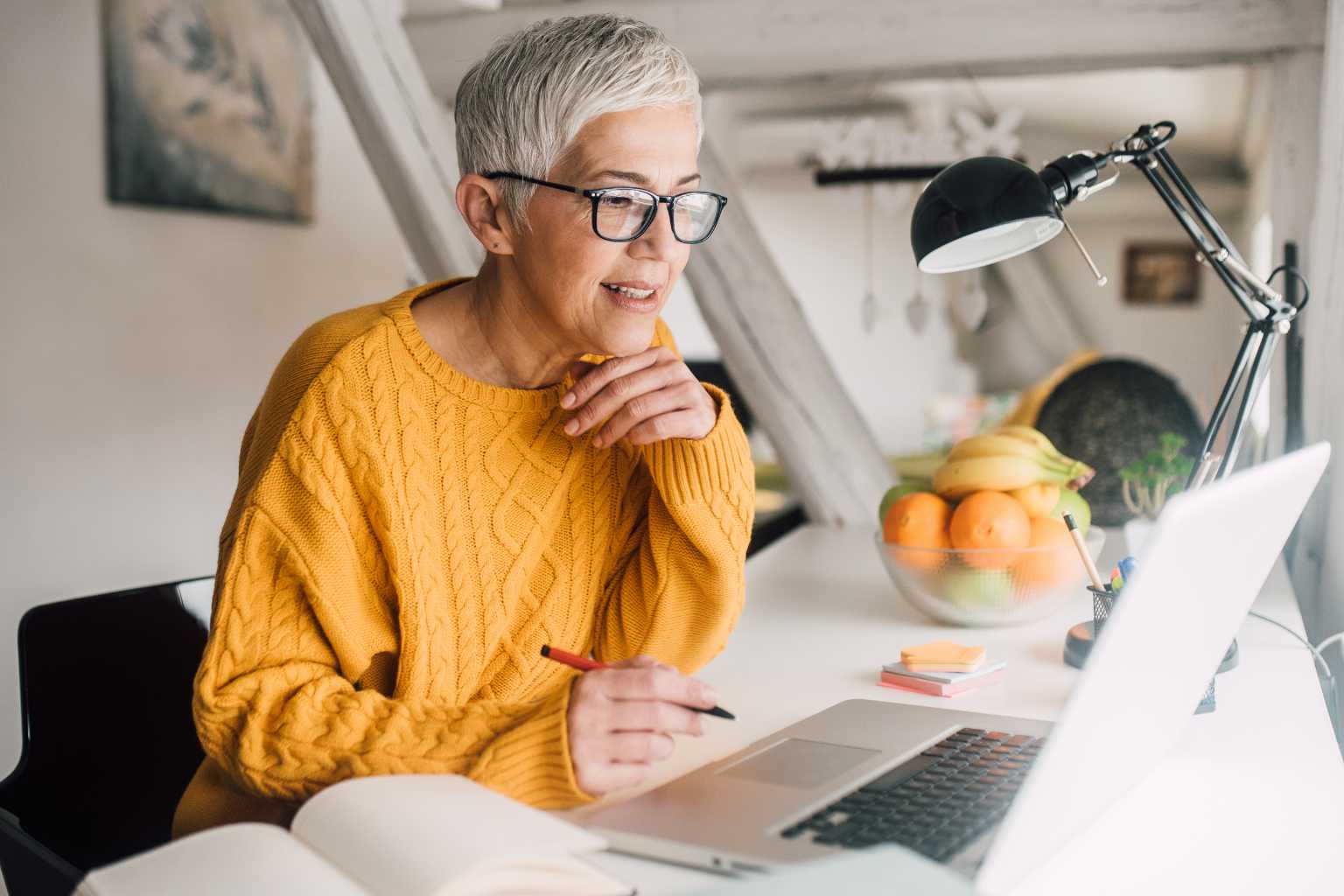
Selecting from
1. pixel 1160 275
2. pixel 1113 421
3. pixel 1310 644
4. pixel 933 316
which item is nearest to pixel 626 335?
pixel 1310 644

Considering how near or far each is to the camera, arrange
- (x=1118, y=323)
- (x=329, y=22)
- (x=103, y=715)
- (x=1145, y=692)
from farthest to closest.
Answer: (x=1118, y=323) → (x=329, y=22) → (x=103, y=715) → (x=1145, y=692)

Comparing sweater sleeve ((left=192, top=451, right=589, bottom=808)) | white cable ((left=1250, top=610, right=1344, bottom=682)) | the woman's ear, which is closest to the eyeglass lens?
the woman's ear

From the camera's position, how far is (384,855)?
715 mm

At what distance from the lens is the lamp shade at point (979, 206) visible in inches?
44.8

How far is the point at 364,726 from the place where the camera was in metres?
0.94

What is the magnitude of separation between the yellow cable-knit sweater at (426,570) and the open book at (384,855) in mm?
105

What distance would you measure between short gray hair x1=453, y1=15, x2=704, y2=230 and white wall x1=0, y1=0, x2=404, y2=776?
1461 millimetres

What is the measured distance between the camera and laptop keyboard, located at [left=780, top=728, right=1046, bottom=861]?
790 millimetres

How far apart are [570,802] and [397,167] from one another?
61.1 inches

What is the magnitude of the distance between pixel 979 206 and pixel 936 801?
Answer: 576mm

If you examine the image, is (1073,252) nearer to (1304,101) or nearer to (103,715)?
(1304,101)

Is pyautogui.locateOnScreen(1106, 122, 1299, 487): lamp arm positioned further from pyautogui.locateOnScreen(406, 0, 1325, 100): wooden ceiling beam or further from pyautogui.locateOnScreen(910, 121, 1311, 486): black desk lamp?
pyautogui.locateOnScreen(406, 0, 1325, 100): wooden ceiling beam

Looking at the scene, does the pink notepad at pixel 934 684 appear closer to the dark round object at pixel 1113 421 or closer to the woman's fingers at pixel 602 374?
the woman's fingers at pixel 602 374

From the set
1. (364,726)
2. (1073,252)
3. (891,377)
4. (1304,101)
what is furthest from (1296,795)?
(1073,252)
